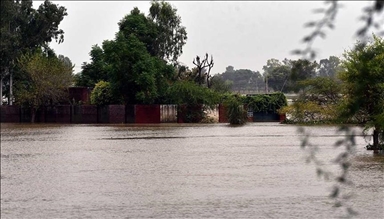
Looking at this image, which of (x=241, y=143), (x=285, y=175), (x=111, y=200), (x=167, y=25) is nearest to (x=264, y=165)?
(x=285, y=175)

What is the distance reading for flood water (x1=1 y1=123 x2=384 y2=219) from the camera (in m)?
13.3

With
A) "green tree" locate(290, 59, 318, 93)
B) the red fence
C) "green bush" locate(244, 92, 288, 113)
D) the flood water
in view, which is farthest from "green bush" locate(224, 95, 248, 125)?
"green tree" locate(290, 59, 318, 93)

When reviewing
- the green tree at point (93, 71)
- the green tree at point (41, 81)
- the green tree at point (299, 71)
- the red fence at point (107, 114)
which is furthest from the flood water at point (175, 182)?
the green tree at point (93, 71)

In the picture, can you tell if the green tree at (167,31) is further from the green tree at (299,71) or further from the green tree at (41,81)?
the green tree at (299,71)

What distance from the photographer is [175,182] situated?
17734 mm

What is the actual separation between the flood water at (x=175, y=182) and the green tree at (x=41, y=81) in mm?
24174

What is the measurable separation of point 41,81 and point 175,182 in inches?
1567

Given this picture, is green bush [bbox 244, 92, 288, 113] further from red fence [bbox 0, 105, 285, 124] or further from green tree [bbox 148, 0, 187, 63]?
green tree [bbox 148, 0, 187, 63]

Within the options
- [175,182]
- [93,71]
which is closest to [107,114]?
[93,71]

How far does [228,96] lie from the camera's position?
182 feet

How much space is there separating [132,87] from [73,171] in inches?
1301

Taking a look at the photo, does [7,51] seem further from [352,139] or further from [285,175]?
[352,139]

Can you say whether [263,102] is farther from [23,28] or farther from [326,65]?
[326,65]

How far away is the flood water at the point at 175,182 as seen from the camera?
13.3m
